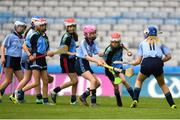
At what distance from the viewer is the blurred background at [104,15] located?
1177 inches

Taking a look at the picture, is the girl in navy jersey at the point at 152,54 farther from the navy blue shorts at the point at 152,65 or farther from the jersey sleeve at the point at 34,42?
the jersey sleeve at the point at 34,42

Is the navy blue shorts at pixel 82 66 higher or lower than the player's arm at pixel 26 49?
lower

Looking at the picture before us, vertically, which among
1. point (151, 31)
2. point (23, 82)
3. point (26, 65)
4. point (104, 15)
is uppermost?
point (151, 31)

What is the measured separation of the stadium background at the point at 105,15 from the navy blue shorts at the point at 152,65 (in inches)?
465

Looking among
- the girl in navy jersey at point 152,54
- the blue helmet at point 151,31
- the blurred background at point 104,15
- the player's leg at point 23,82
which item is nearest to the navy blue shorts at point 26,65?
the player's leg at point 23,82

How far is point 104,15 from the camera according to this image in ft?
104

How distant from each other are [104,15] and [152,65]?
15.4 m

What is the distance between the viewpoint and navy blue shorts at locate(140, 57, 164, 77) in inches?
643

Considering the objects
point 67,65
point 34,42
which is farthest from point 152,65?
point 34,42

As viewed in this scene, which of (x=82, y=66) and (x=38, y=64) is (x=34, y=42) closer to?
(x=38, y=64)

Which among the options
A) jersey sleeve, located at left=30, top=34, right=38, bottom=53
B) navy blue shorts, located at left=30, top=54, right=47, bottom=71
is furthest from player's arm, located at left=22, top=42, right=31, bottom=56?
navy blue shorts, located at left=30, top=54, right=47, bottom=71

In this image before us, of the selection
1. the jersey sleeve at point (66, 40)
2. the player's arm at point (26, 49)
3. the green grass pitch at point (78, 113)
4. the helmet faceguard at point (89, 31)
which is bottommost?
the green grass pitch at point (78, 113)

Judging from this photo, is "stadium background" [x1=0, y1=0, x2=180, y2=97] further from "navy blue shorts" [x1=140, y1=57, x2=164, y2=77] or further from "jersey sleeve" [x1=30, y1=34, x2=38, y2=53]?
"navy blue shorts" [x1=140, y1=57, x2=164, y2=77]

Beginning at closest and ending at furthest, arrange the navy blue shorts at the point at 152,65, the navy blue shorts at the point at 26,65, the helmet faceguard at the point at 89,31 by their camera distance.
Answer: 1. the navy blue shorts at the point at 152,65
2. the helmet faceguard at the point at 89,31
3. the navy blue shorts at the point at 26,65
